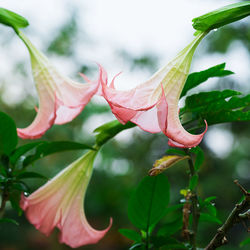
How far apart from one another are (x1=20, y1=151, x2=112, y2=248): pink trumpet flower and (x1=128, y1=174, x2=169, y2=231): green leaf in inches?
2.6

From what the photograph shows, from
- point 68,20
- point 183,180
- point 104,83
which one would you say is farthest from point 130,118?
point 68,20

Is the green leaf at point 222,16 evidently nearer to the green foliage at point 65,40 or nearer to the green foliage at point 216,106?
the green foliage at point 216,106

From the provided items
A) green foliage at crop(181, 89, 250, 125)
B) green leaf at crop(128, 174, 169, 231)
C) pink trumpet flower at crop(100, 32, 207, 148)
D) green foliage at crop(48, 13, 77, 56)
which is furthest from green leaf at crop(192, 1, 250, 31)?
green foliage at crop(48, 13, 77, 56)

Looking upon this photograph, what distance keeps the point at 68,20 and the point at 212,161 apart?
2.46 metres

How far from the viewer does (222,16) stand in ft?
1.55

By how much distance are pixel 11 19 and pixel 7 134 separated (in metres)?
0.18

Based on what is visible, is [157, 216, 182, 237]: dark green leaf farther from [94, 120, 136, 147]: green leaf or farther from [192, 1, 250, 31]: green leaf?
[192, 1, 250, 31]: green leaf

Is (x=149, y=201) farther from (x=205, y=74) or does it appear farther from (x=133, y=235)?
(x=205, y=74)

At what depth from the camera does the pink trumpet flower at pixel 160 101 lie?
41 cm

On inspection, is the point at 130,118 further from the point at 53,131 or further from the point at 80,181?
the point at 53,131

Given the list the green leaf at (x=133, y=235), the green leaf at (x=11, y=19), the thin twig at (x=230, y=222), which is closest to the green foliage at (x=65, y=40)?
the green leaf at (x=11, y=19)

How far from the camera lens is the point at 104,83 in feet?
1.46

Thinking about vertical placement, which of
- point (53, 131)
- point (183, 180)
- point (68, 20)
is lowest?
point (183, 180)

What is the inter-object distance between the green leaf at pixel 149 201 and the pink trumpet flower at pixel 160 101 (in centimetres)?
13
